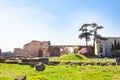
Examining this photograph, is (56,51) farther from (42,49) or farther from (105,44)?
(105,44)

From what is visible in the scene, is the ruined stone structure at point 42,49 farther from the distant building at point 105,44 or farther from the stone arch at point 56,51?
the distant building at point 105,44

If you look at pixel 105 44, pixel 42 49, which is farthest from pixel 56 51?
pixel 105 44

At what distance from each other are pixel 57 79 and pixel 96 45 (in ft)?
265

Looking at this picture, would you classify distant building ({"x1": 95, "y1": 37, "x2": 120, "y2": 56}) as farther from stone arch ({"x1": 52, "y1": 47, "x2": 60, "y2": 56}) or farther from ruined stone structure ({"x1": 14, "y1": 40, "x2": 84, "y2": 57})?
stone arch ({"x1": 52, "y1": 47, "x2": 60, "y2": 56})

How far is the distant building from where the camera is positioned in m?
105

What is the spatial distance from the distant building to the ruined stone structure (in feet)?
21.7

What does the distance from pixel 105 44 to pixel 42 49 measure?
64.8 ft

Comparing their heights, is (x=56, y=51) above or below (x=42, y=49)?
below

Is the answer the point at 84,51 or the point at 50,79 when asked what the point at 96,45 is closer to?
the point at 84,51

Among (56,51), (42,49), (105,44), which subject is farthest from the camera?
(105,44)

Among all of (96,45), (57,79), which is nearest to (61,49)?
(96,45)

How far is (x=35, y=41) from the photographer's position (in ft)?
328

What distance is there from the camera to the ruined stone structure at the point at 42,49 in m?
98.9

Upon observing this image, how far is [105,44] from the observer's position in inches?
4245
